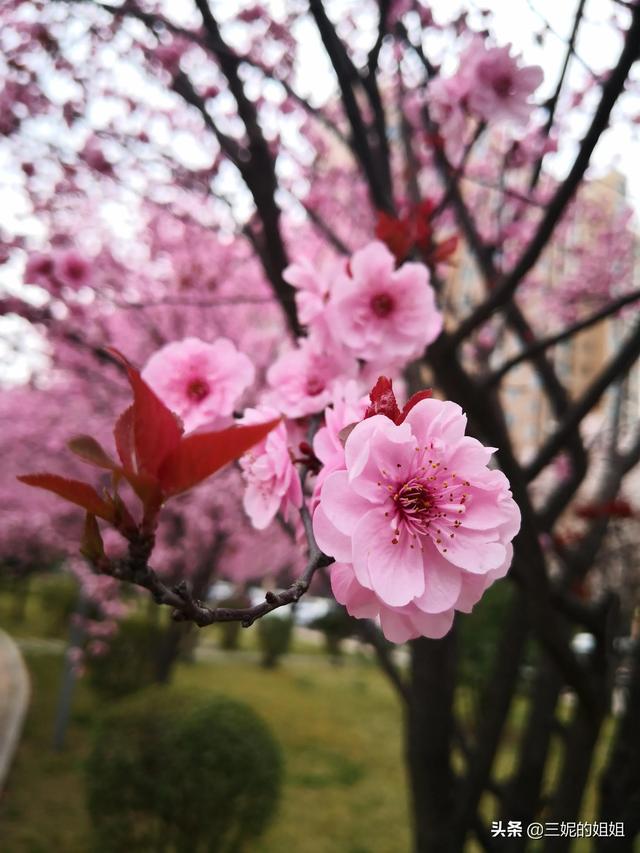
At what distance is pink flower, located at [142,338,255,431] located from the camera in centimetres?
108

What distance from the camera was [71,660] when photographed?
21.4 feet

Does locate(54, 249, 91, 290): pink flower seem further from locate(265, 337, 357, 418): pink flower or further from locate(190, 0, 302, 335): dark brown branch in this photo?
locate(265, 337, 357, 418): pink flower

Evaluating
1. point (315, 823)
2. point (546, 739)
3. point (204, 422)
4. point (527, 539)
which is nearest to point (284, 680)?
point (315, 823)

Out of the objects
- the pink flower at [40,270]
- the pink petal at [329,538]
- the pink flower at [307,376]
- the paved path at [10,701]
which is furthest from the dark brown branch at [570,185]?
the paved path at [10,701]

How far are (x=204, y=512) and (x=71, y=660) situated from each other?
1908mm

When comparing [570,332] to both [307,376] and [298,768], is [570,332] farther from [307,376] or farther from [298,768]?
[298,768]

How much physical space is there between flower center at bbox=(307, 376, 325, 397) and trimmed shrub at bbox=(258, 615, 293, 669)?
10588 mm

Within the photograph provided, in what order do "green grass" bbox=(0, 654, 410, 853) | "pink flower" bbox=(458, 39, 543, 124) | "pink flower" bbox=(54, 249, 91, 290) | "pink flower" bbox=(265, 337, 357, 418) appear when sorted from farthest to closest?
"green grass" bbox=(0, 654, 410, 853)
"pink flower" bbox=(54, 249, 91, 290)
"pink flower" bbox=(458, 39, 543, 124)
"pink flower" bbox=(265, 337, 357, 418)

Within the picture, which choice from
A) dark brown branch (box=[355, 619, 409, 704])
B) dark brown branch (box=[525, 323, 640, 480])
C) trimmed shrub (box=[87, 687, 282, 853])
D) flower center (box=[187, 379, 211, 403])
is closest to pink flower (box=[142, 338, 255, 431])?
flower center (box=[187, 379, 211, 403])

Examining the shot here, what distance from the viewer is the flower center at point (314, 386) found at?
3.69ft

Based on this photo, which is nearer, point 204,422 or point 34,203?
point 204,422

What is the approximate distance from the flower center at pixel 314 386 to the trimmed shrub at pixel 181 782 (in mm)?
3623

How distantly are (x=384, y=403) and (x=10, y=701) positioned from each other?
755 centimetres

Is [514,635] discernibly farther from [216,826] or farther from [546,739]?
[216,826]
